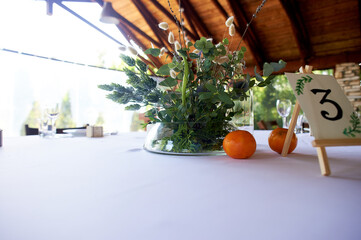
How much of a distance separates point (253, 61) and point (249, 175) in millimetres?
7388

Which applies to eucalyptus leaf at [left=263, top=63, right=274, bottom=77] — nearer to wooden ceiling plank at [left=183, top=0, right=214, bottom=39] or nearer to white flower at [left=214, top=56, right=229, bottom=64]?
white flower at [left=214, top=56, right=229, bottom=64]

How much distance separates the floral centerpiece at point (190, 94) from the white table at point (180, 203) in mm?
169

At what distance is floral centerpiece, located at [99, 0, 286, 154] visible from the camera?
26.0 inches

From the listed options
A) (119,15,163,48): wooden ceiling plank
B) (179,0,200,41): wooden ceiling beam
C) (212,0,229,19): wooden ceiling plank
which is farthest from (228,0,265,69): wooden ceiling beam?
(119,15,163,48): wooden ceiling plank

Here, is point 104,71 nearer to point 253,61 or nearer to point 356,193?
point 253,61

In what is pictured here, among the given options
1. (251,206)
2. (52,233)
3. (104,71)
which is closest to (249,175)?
(251,206)

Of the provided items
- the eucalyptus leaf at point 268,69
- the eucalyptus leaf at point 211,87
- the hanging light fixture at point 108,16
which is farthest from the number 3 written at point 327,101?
the hanging light fixture at point 108,16

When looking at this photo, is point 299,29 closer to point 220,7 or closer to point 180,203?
point 220,7

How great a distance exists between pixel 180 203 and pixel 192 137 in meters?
0.39

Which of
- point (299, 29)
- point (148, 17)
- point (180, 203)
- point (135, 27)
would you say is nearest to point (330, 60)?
point (299, 29)

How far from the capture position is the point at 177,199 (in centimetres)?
32

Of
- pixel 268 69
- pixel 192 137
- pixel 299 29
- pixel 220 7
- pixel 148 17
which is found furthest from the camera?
pixel 148 17

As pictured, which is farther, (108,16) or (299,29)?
(299,29)

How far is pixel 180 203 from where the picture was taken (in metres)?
0.30
